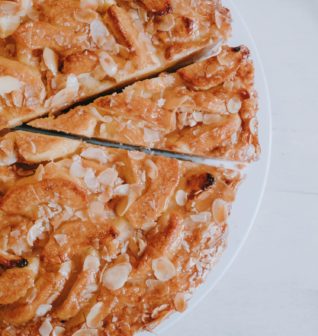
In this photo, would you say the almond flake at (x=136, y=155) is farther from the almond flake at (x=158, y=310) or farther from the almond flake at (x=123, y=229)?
the almond flake at (x=158, y=310)

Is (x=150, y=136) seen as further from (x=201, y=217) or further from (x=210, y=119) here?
(x=201, y=217)

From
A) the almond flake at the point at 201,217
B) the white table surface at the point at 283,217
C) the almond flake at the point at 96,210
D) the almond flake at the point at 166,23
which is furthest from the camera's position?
the white table surface at the point at 283,217

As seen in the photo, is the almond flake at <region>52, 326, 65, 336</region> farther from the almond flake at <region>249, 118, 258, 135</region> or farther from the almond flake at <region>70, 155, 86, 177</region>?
the almond flake at <region>249, 118, 258, 135</region>

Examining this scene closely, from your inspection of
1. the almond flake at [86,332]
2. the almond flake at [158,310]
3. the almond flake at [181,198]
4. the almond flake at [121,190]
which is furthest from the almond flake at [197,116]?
the almond flake at [86,332]

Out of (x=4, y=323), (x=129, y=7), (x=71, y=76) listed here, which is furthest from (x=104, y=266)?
(x=129, y=7)

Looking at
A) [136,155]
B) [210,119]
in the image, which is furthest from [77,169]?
[210,119]

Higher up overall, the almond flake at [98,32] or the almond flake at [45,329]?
the almond flake at [98,32]

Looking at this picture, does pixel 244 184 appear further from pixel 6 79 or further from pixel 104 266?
pixel 6 79
